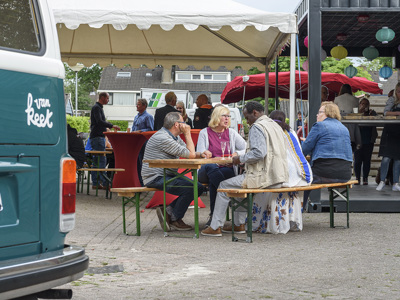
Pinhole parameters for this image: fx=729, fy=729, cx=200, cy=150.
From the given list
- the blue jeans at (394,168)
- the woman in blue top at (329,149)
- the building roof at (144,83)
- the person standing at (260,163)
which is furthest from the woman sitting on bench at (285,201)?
the building roof at (144,83)

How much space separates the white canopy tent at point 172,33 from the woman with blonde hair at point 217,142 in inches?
64.0

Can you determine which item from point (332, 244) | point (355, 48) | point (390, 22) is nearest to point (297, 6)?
point (390, 22)

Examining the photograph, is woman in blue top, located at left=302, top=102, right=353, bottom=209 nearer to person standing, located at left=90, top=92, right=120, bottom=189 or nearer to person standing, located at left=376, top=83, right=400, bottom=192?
person standing, located at left=376, top=83, right=400, bottom=192

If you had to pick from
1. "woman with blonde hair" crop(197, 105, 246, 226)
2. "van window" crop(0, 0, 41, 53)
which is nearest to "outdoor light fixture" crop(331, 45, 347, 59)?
"woman with blonde hair" crop(197, 105, 246, 226)

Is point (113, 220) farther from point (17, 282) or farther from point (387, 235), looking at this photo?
point (17, 282)

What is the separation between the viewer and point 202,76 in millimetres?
85812

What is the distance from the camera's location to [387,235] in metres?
9.20

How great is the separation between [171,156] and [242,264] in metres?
2.61

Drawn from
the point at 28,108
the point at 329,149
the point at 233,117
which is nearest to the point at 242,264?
the point at 28,108

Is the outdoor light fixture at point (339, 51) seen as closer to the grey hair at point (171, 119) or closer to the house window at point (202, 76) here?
the grey hair at point (171, 119)

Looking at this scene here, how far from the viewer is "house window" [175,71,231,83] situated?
85.0 metres

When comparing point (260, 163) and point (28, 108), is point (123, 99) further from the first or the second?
point (28, 108)

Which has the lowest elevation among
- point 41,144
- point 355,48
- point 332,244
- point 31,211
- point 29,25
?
point 332,244

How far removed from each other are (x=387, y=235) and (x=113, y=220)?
12.8ft
